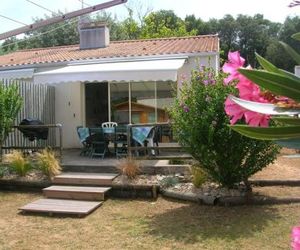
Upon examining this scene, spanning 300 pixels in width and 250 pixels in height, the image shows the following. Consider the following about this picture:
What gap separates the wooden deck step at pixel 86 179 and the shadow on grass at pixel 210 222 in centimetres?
264

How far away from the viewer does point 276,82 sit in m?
1.33

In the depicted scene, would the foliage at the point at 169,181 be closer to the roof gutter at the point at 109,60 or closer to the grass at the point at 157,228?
the grass at the point at 157,228

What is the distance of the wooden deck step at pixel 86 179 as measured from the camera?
487 inches

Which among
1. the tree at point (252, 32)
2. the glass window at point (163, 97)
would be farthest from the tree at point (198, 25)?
the glass window at point (163, 97)

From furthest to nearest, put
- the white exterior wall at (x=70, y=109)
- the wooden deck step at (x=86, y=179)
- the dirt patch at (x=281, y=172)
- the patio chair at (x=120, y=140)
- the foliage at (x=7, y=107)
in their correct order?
the white exterior wall at (x=70, y=109)
the patio chair at (x=120, y=140)
the foliage at (x=7, y=107)
the wooden deck step at (x=86, y=179)
the dirt patch at (x=281, y=172)

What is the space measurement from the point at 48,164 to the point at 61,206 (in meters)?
2.61

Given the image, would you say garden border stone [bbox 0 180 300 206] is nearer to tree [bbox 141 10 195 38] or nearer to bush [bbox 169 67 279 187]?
bush [bbox 169 67 279 187]

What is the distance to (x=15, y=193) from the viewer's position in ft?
42.4

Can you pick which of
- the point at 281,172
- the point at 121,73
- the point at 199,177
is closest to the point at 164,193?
the point at 199,177

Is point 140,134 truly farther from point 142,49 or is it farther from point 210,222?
point 142,49

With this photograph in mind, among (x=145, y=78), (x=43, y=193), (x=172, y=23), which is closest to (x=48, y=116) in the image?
(x=145, y=78)

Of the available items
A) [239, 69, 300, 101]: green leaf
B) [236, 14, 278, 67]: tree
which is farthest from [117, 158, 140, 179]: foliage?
[236, 14, 278, 67]: tree

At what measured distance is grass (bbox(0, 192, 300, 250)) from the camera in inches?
320

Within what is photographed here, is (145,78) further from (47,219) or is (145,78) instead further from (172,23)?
(172,23)
